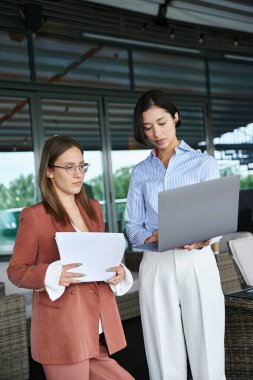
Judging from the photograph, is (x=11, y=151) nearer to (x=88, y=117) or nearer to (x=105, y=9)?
(x=88, y=117)

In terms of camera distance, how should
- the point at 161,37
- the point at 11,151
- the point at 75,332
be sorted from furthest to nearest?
1. the point at 161,37
2. the point at 11,151
3. the point at 75,332

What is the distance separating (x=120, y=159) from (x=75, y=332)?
5.17 meters

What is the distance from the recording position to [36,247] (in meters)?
1.72

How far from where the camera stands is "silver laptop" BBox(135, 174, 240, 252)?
71.0 inches

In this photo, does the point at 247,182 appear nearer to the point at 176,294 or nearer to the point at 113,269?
the point at 176,294

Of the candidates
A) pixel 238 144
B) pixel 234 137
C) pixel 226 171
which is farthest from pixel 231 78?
pixel 226 171

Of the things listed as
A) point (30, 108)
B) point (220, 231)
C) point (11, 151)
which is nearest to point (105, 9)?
point (30, 108)

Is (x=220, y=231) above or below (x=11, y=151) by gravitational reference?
below

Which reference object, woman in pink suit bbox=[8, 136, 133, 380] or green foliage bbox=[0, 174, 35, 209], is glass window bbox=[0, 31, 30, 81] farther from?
woman in pink suit bbox=[8, 136, 133, 380]

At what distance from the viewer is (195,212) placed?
74.5 inches

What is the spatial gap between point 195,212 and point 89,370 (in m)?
0.69

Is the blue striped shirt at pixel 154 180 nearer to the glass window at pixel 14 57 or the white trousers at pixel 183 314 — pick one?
the white trousers at pixel 183 314

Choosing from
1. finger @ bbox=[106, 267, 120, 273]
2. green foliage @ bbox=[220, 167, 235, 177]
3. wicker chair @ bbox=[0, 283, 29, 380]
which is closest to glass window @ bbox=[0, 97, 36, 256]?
wicker chair @ bbox=[0, 283, 29, 380]

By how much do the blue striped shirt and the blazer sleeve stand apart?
60cm
